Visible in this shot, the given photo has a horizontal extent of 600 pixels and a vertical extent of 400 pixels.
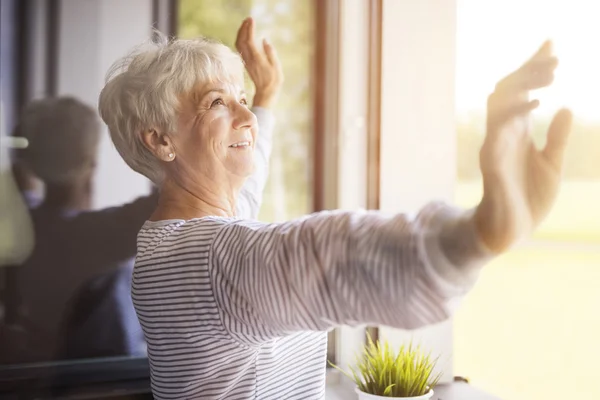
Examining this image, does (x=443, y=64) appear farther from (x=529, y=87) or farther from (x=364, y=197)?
(x=529, y=87)

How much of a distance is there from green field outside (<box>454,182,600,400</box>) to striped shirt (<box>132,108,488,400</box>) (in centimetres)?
59

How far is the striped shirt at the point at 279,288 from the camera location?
64 cm

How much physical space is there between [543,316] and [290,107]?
85 cm

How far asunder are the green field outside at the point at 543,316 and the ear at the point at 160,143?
0.60 meters

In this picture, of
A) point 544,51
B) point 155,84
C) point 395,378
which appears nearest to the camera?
point 544,51

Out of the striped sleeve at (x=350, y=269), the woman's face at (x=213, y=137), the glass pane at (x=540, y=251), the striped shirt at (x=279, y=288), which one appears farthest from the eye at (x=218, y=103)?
the glass pane at (x=540, y=251)

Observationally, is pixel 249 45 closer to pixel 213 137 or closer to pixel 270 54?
pixel 270 54

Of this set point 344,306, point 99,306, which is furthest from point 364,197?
point 344,306

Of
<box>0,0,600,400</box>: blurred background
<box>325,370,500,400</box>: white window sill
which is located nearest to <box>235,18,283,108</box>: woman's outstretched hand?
<box>0,0,600,400</box>: blurred background

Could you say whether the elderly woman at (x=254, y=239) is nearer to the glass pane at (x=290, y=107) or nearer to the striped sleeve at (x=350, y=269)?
the striped sleeve at (x=350, y=269)

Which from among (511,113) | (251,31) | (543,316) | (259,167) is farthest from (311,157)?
A: (511,113)

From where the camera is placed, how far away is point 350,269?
684mm

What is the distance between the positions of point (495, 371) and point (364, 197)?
60cm

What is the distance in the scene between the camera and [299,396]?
1057mm
